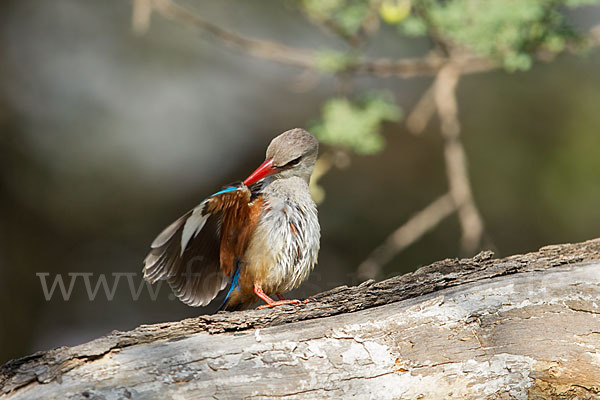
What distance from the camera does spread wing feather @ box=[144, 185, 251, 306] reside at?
264cm

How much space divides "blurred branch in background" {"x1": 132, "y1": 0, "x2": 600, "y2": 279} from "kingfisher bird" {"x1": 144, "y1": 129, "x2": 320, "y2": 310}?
18.0 inches

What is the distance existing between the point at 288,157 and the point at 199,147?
9.57 ft

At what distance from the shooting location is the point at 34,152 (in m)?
5.23

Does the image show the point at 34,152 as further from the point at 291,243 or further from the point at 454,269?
the point at 454,269

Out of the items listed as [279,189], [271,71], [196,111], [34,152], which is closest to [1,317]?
[34,152]

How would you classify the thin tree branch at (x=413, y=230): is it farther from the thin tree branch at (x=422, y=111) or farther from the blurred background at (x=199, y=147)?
the blurred background at (x=199, y=147)

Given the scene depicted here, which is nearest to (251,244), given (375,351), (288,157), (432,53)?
(288,157)

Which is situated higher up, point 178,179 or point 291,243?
point 178,179

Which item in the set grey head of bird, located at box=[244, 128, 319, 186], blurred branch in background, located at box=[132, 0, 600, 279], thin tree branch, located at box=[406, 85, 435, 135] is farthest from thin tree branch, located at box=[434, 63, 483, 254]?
grey head of bird, located at box=[244, 128, 319, 186]

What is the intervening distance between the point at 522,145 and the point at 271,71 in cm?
232

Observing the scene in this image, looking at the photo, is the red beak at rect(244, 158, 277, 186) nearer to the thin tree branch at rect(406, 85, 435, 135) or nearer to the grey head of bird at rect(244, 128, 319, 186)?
the grey head of bird at rect(244, 128, 319, 186)

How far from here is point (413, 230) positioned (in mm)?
4266

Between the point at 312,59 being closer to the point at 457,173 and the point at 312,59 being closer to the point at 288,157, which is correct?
the point at 457,173

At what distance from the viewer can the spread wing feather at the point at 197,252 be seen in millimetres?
2637
